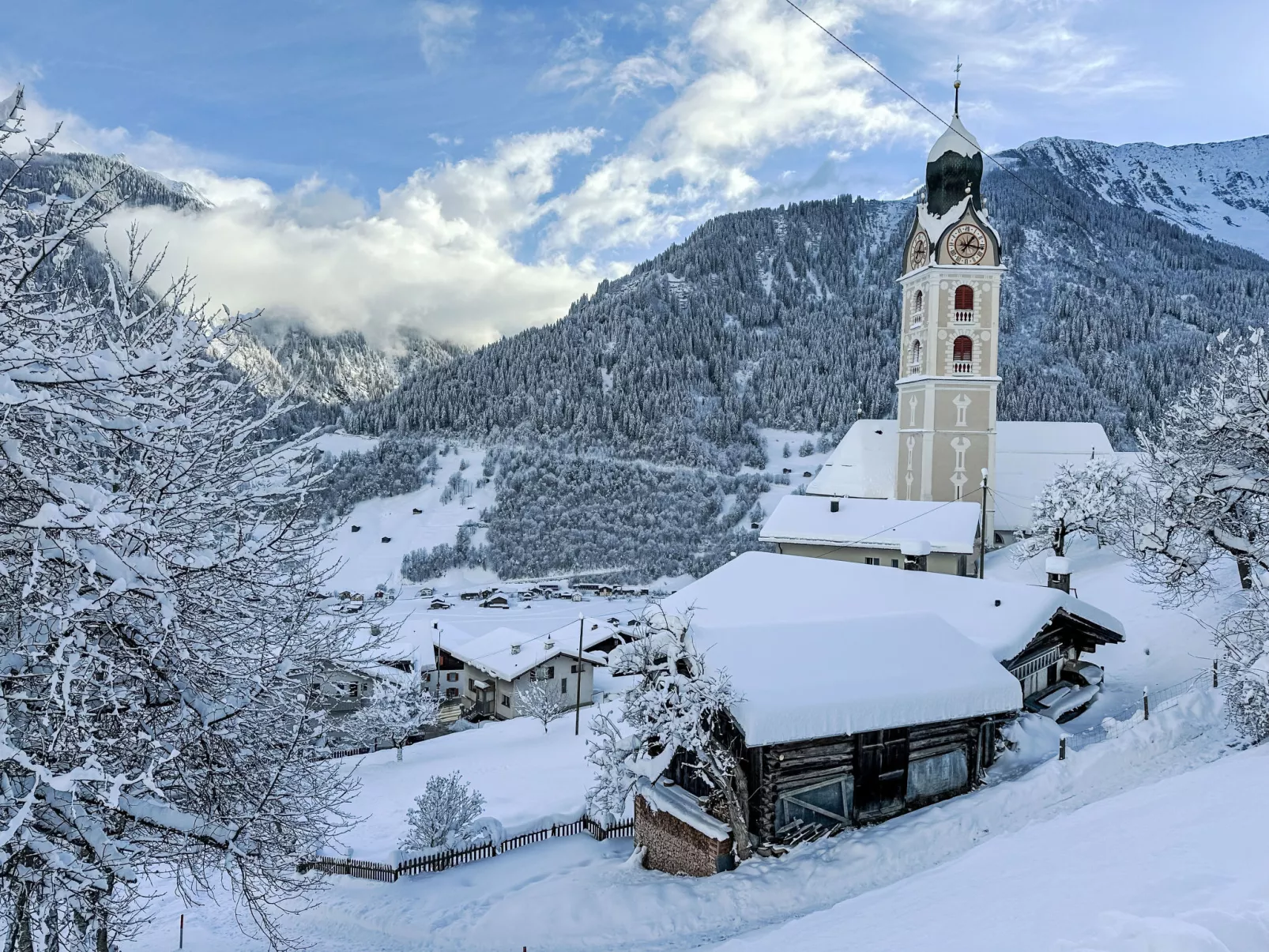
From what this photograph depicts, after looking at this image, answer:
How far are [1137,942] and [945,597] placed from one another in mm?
17200

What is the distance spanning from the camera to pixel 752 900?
12945 mm

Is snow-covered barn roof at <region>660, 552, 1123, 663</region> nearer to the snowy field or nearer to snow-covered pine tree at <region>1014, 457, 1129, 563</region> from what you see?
the snowy field

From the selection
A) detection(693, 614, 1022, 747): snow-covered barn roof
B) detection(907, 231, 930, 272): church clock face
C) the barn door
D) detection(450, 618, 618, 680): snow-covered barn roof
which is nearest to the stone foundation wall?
detection(693, 614, 1022, 747): snow-covered barn roof

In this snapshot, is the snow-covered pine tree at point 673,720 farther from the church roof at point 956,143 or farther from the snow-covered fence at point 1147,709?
the church roof at point 956,143

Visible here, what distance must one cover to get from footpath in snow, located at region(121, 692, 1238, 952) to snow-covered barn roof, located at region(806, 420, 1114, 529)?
115 feet

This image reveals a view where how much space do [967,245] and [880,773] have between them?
38.7 m

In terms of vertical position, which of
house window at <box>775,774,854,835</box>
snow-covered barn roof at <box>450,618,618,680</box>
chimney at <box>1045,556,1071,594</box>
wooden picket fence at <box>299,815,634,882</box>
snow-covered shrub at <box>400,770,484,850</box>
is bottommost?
snow-covered barn roof at <box>450,618,618,680</box>

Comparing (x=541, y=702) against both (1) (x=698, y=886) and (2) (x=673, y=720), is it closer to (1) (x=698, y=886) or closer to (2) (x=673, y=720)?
(1) (x=698, y=886)

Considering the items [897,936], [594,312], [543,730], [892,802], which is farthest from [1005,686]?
[594,312]

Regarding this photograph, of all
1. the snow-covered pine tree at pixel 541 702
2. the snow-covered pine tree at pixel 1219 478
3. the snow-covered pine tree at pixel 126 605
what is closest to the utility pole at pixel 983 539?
the snow-covered pine tree at pixel 1219 478

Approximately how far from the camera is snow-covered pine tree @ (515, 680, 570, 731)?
35844 mm

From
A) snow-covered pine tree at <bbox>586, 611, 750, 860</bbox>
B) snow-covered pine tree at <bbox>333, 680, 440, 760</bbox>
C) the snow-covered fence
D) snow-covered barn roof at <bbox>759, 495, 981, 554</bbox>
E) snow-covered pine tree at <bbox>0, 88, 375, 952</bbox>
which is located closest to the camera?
snow-covered pine tree at <bbox>0, 88, 375, 952</bbox>

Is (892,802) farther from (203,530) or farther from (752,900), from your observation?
(203,530)

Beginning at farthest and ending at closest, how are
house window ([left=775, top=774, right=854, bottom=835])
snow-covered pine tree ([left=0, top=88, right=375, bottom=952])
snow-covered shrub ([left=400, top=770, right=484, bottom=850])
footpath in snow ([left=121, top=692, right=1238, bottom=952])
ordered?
snow-covered shrub ([left=400, top=770, right=484, bottom=850]) < house window ([left=775, top=774, right=854, bottom=835]) < footpath in snow ([left=121, top=692, right=1238, bottom=952]) < snow-covered pine tree ([left=0, top=88, right=375, bottom=952])
